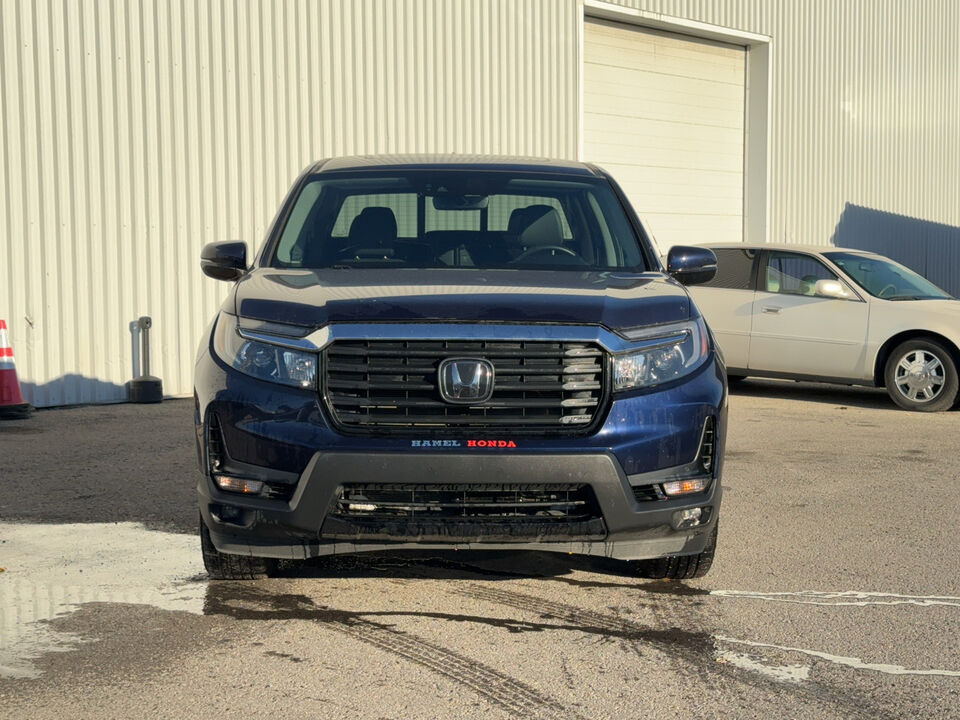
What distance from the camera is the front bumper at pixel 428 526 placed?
449 centimetres

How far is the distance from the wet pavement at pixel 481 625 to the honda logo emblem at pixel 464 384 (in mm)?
825

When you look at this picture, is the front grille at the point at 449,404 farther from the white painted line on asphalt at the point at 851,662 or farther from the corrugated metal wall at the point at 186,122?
the corrugated metal wall at the point at 186,122

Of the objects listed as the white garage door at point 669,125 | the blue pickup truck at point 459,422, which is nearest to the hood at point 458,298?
the blue pickup truck at point 459,422

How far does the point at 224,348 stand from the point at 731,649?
210 cm

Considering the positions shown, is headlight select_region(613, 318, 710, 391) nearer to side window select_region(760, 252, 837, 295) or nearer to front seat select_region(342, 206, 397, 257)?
front seat select_region(342, 206, 397, 257)

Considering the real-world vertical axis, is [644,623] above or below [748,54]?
below

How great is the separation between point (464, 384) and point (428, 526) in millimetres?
504

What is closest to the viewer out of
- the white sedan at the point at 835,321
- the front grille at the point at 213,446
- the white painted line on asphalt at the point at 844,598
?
the front grille at the point at 213,446

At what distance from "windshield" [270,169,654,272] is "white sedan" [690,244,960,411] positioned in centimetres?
658

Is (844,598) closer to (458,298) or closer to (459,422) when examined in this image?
(459,422)

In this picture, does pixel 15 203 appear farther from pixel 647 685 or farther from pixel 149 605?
pixel 647 685

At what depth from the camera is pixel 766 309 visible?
1289 cm

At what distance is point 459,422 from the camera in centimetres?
460

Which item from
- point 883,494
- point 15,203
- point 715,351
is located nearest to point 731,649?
point 715,351
